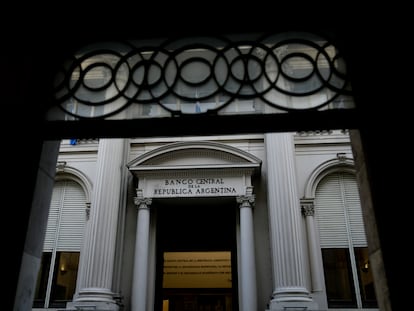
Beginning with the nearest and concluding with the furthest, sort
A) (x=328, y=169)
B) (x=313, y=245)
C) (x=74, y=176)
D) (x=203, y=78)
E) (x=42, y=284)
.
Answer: (x=203, y=78), (x=313, y=245), (x=42, y=284), (x=328, y=169), (x=74, y=176)

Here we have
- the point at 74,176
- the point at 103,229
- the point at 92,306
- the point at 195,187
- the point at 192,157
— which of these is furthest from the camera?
the point at 74,176

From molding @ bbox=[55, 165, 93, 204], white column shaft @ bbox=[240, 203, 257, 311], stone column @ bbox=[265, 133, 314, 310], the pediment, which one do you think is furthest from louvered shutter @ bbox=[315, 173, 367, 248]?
molding @ bbox=[55, 165, 93, 204]

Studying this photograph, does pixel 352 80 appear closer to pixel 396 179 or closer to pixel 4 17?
pixel 396 179

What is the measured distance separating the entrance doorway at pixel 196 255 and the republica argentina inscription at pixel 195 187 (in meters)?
0.32

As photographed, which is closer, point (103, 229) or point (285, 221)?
point (285, 221)

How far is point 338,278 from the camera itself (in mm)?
10500

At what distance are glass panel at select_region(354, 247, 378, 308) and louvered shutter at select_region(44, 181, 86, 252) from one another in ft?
25.6

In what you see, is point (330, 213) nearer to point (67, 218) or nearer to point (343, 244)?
point (343, 244)

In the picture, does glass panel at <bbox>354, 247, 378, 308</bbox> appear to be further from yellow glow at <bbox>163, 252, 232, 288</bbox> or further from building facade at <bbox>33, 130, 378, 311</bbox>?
yellow glow at <bbox>163, 252, 232, 288</bbox>

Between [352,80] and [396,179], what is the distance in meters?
0.87

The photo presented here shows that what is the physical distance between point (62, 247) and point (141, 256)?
293cm

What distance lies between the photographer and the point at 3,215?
2.85m

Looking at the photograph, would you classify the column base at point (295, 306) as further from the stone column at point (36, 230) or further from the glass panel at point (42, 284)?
the stone column at point (36, 230)

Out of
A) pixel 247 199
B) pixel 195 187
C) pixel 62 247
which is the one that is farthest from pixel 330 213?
pixel 62 247
